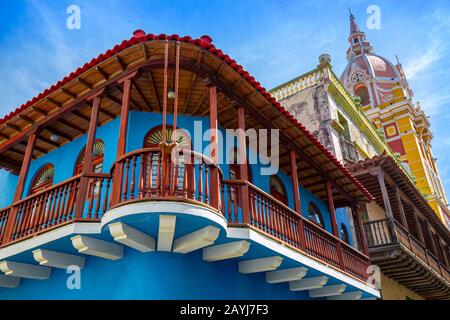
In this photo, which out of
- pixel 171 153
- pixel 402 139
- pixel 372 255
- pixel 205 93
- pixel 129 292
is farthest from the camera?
pixel 402 139

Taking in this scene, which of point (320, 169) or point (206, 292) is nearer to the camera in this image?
point (206, 292)

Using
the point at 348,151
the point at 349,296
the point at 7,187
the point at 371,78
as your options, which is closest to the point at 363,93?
the point at 371,78

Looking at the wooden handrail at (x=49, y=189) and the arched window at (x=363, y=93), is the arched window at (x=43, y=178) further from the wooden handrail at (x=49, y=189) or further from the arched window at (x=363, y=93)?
the arched window at (x=363, y=93)

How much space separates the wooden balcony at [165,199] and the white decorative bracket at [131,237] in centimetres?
36

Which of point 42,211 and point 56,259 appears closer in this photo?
point 56,259

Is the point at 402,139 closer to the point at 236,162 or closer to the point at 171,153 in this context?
the point at 236,162

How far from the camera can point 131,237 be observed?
630 cm

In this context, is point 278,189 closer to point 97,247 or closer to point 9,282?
point 97,247

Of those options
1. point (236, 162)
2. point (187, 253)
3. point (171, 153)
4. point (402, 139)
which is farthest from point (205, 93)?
point (402, 139)

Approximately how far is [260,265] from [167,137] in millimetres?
3478

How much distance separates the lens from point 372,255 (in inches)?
523

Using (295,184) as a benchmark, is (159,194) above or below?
below

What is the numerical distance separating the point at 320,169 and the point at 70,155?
261 inches

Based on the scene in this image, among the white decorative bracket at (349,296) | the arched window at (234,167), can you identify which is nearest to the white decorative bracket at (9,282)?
the arched window at (234,167)
